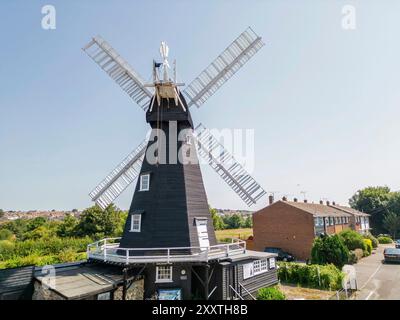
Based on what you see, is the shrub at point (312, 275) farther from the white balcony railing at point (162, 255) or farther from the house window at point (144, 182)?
the house window at point (144, 182)

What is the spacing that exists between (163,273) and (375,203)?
5603 centimetres

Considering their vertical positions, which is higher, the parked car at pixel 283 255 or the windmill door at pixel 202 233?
the windmill door at pixel 202 233

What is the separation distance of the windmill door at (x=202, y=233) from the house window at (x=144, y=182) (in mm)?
3227

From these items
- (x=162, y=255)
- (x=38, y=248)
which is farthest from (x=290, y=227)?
(x=38, y=248)

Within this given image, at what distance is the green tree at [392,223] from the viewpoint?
47.5 meters

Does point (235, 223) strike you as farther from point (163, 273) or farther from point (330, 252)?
point (163, 273)

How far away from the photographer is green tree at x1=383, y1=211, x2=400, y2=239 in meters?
47.5

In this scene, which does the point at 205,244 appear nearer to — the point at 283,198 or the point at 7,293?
the point at 7,293

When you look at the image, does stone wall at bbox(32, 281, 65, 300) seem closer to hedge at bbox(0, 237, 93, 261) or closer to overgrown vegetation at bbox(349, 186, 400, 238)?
hedge at bbox(0, 237, 93, 261)

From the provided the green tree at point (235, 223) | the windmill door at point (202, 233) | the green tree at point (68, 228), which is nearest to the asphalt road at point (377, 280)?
the windmill door at point (202, 233)

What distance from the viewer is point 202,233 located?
14211 millimetres
